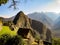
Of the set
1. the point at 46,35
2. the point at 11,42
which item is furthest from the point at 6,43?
the point at 46,35

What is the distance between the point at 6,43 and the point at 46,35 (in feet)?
496

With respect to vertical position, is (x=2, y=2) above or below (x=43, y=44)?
above

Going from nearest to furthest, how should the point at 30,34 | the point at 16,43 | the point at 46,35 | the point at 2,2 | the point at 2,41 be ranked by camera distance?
the point at 2,2 → the point at 16,43 → the point at 2,41 → the point at 30,34 → the point at 46,35

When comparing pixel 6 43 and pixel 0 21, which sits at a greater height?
pixel 0 21

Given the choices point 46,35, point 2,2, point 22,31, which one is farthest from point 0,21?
point 46,35

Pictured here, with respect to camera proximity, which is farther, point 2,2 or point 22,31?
point 22,31

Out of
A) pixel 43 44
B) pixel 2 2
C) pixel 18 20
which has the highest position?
pixel 18 20

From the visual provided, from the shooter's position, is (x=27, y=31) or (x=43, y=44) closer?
(x=27, y=31)

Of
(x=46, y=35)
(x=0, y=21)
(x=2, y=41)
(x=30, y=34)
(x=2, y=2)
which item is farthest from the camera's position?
(x=46, y=35)

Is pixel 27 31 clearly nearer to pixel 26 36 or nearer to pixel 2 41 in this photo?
pixel 26 36

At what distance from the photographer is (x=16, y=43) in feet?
150

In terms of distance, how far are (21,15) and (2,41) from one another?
79425mm

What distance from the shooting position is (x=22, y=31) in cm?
7606

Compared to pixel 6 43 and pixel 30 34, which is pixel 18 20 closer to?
pixel 30 34
